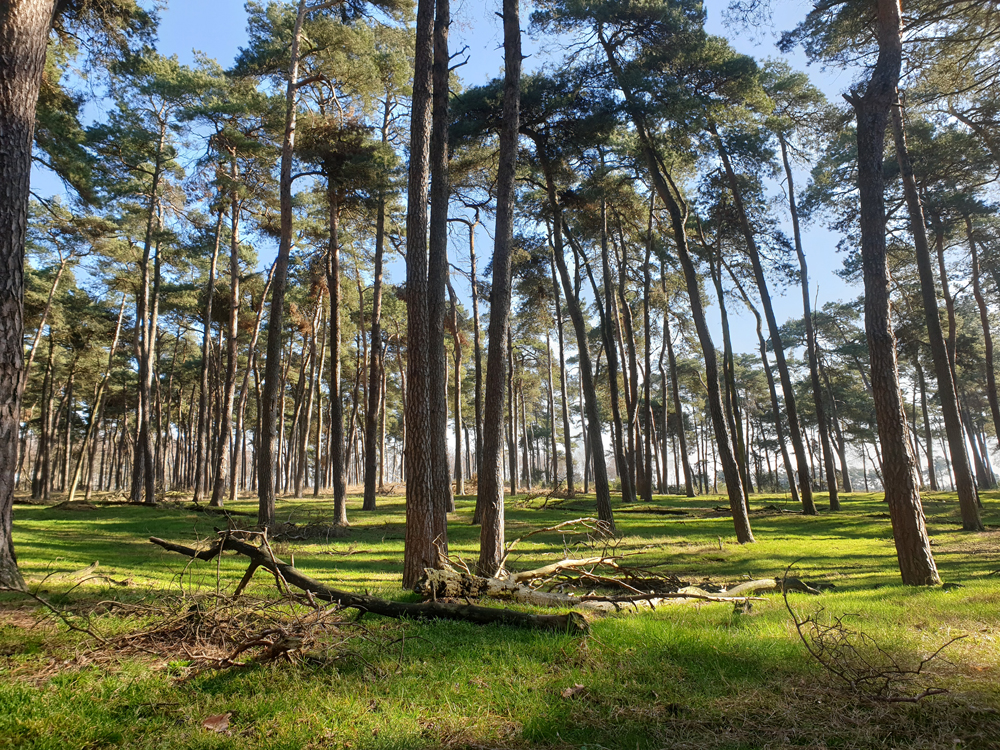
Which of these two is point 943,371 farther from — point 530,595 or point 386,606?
point 386,606

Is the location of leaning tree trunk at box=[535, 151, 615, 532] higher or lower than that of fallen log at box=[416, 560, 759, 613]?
higher

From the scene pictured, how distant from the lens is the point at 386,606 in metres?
4.73

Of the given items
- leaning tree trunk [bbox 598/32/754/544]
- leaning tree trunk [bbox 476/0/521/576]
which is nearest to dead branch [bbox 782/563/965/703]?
leaning tree trunk [bbox 476/0/521/576]

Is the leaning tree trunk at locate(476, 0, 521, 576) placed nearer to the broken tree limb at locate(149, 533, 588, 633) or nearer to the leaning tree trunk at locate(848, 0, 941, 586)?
the broken tree limb at locate(149, 533, 588, 633)

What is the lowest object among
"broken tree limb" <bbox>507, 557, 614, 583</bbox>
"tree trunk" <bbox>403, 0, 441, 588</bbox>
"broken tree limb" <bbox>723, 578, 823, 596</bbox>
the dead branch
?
"broken tree limb" <bbox>723, 578, 823, 596</bbox>

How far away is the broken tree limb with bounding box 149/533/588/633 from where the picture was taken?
14.8 feet

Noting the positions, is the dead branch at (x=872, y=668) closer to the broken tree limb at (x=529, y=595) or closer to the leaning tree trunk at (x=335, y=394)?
the broken tree limb at (x=529, y=595)

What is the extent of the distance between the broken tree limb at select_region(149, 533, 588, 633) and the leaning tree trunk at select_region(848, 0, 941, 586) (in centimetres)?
483

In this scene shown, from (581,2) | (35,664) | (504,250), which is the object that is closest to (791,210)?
(581,2)

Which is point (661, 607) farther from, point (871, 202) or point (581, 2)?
point (581, 2)

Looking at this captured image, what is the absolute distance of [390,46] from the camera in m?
14.1

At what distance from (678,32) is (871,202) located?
304 inches

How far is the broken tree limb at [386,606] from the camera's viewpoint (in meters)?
4.52

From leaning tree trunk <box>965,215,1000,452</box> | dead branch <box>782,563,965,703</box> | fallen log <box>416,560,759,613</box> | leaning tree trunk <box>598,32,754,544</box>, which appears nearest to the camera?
dead branch <box>782,563,965,703</box>
